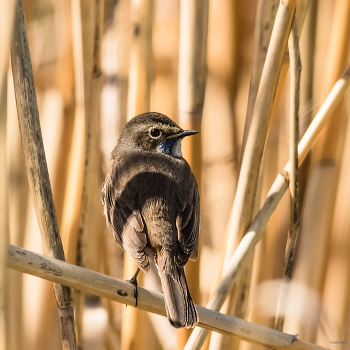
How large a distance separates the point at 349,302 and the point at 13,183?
1720 millimetres

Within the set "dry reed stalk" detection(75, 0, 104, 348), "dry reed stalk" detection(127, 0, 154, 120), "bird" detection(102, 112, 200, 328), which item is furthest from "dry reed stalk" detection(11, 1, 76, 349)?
"dry reed stalk" detection(127, 0, 154, 120)

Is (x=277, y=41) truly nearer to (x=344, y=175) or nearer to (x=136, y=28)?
(x=136, y=28)

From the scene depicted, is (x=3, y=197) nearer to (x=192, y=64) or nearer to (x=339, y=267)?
(x=192, y=64)

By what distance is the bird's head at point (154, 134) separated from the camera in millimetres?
1836

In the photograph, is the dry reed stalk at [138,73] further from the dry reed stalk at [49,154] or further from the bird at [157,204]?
the dry reed stalk at [49,154]

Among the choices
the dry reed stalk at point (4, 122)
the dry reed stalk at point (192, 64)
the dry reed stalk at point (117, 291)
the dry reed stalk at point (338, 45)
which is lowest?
the dry reed stalk at point (117, 291)

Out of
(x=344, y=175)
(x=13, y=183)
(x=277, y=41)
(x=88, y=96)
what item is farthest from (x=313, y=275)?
(x=13, y=183)

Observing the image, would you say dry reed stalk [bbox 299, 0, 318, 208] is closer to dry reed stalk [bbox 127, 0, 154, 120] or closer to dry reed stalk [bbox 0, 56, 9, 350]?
dry reed stalk [bbox 127, 0, 154, 120]

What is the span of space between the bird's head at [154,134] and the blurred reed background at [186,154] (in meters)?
0.06

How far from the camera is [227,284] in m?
1.58

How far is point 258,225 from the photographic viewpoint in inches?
66.6

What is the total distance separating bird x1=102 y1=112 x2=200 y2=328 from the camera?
1507mm

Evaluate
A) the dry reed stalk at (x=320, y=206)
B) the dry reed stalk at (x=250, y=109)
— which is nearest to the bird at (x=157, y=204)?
the dry reed stalk at (x=250, y=109)

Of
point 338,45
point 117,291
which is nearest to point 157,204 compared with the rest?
point 117,291
